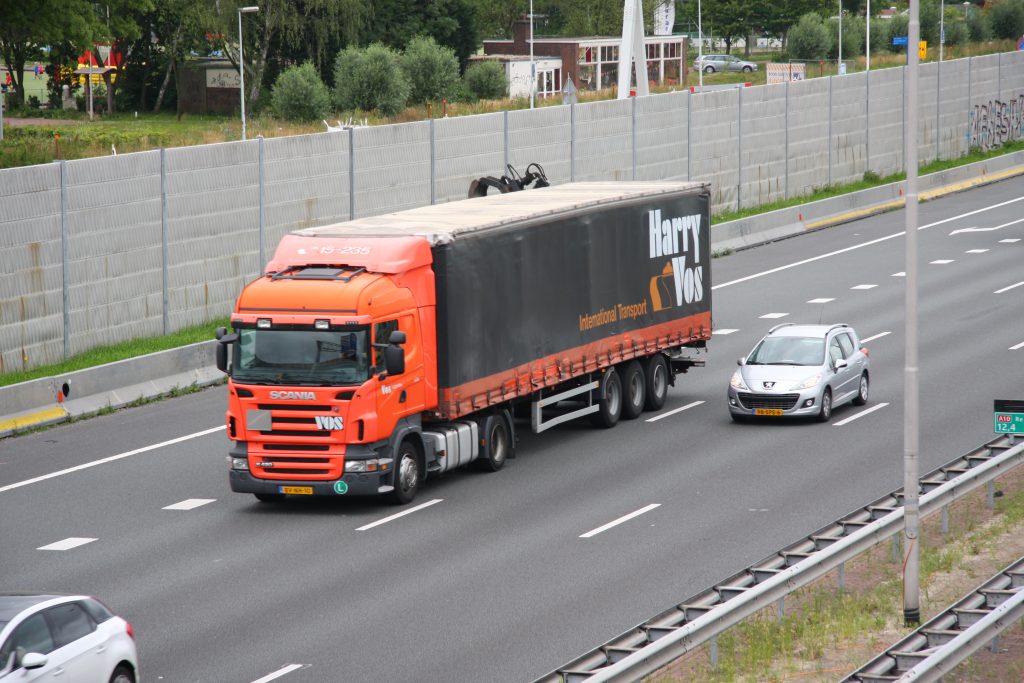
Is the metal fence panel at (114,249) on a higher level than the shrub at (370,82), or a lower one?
lower

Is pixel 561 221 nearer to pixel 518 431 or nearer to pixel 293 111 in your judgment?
pixel 518 431

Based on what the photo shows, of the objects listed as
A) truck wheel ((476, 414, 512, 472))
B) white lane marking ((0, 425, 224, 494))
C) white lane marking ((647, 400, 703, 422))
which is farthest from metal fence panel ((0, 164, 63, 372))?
white lane marking ((647, 400, 703, 422))

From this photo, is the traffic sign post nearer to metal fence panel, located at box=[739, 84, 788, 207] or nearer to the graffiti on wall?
metal fence panel, located at box=[739, 84, 788, 207]

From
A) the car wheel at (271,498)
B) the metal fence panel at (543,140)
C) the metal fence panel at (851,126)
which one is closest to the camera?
the car wheel at (271,498)

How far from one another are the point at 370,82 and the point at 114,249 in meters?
59.3

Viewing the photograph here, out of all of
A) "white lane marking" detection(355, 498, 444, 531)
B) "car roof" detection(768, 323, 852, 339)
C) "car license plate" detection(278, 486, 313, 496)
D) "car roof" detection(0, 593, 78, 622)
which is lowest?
"white lane marking" detection(355, 498, 444, 531)

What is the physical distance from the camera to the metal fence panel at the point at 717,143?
171 ft

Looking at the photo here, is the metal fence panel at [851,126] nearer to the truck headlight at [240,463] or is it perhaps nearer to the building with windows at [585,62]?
the truck headlight at [240,463]

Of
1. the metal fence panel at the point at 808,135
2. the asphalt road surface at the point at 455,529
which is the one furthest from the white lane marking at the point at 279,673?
the metal fence panel at the point at 808,135

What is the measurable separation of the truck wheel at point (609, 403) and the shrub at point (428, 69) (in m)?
71.3

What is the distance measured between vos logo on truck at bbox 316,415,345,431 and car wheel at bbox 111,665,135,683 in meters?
7.82

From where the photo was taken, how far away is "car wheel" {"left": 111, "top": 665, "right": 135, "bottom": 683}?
1323cm

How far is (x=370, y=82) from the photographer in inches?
3509

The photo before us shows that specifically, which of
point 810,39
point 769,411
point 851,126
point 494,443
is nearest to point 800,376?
point 769,411
